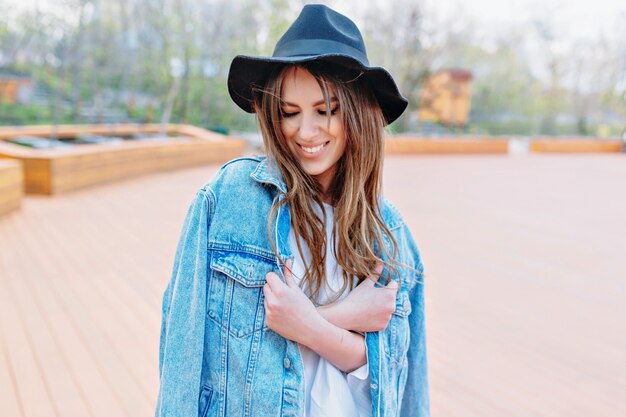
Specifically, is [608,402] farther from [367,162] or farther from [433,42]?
[433,42]

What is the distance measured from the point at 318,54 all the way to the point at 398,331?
0.52m

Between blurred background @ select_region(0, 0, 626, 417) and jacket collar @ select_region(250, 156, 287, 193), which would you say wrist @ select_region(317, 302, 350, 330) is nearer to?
jacket collar @ select_region(250, 156, 287, 193)

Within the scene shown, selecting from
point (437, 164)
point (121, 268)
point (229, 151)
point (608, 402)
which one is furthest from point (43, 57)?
point (608, 402)

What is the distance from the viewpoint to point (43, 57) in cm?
1630

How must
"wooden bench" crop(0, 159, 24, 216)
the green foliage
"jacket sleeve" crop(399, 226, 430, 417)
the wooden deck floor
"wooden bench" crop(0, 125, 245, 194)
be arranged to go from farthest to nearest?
the green foliage
"wooden bench" crop(0, 125, 245, 194)
"wooden bench" crop(0, 159, 24, 216)
the wooden deck floor
"jacket sleeve" crop(399, 226, 430, 417)

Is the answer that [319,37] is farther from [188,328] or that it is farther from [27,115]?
[27,115]

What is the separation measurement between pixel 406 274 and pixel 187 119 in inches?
668

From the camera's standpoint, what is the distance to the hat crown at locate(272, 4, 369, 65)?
95 cm

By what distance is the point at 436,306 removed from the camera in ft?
11.7

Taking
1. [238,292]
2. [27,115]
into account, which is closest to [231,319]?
[238,292]

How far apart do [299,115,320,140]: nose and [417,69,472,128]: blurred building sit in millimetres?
23302

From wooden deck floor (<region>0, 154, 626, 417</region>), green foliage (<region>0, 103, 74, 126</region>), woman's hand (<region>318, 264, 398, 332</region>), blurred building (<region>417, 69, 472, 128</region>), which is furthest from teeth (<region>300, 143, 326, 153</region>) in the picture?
blurred building (<region>417, 69, 472, 128</region>)

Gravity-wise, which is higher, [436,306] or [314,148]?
[314,148]

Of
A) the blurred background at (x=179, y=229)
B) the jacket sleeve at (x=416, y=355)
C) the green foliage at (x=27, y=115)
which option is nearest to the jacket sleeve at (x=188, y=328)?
the jacket sleeve at (x=416, y=355)
